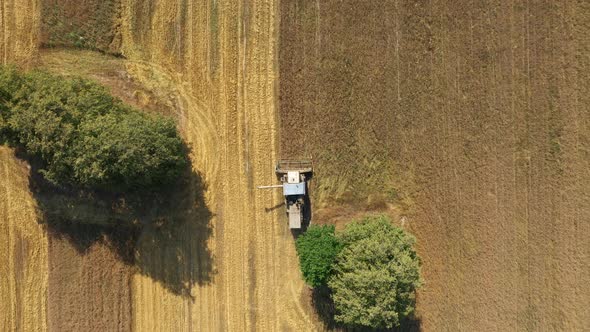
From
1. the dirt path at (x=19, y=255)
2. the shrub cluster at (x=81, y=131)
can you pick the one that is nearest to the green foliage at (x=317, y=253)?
the shrub cluster at (x=81, y=131)

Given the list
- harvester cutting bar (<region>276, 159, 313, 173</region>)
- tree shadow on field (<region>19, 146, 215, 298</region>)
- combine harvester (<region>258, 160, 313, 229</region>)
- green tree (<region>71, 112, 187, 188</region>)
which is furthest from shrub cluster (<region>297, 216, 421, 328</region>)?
green tree (<region>71, 112, 187, 188</region>)

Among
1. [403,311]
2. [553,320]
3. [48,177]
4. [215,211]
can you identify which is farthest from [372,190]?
[48,177]

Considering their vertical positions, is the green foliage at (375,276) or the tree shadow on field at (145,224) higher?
the tree shadow on field at (145,224)

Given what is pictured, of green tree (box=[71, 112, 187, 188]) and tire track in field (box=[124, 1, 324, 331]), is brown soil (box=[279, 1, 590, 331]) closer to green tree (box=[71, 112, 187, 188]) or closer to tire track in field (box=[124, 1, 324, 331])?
tire track in field (box=[124, 1, 324, 331])

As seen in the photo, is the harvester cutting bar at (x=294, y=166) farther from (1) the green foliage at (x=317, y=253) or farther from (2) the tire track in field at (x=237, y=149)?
(1) the green foliage at (x=317, y=253)

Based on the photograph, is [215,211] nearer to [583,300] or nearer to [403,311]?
[403,311]
